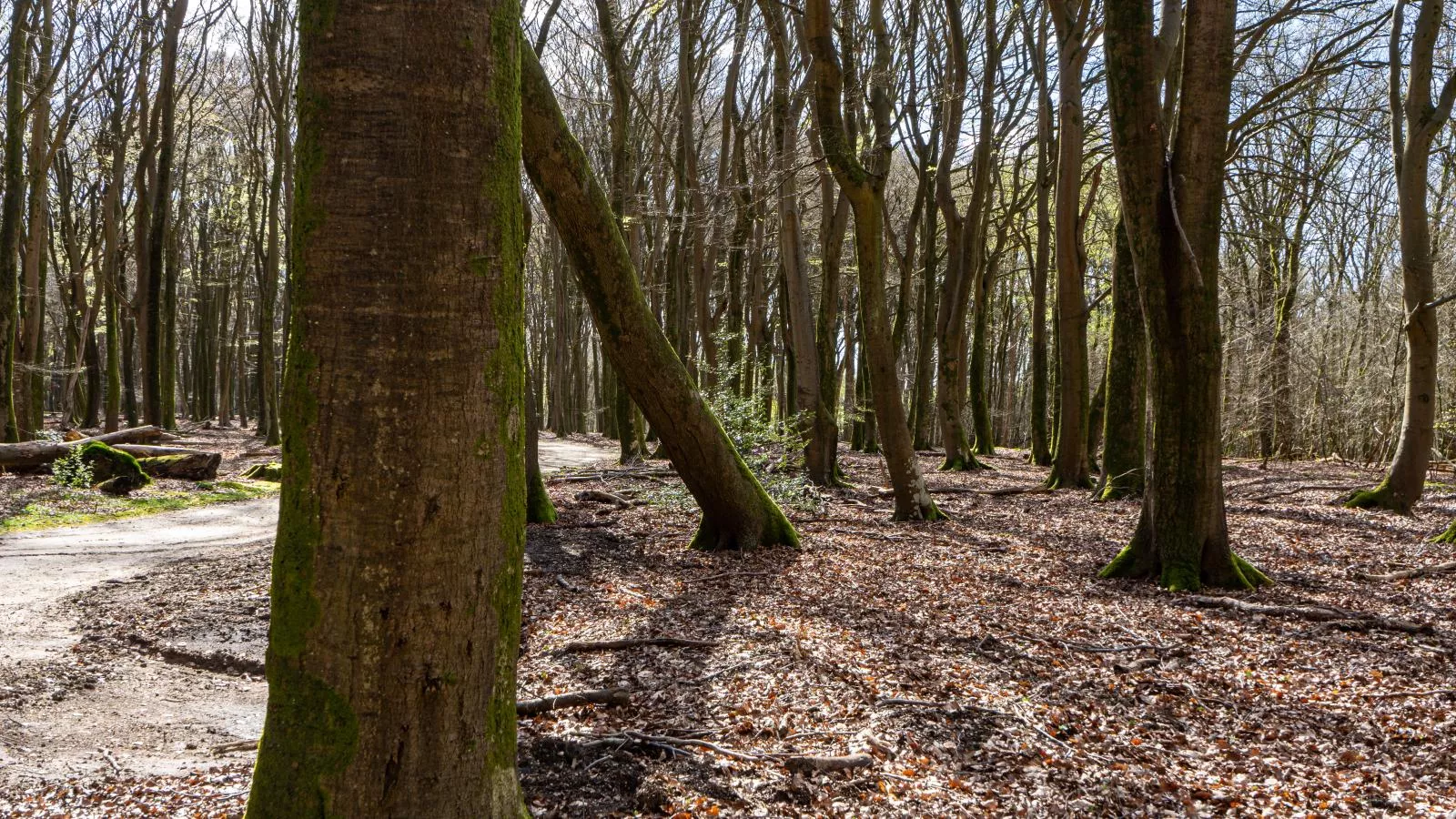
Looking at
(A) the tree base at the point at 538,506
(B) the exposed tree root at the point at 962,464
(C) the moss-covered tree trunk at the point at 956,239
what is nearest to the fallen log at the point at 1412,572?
(A) the tree base at the point at 538,506

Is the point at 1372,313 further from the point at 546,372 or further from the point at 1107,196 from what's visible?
the point at 546,372

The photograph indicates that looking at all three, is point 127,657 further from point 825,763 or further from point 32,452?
point 32,452

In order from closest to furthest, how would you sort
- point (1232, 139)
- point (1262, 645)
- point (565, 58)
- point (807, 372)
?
point (1262, 645), point (807, 372), point (1232, 139), point (565, 58)

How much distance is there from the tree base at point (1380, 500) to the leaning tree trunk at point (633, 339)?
22.5 feet

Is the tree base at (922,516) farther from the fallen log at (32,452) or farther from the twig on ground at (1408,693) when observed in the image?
the fallen log at (32,452)

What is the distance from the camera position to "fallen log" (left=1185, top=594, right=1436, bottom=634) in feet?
17.1

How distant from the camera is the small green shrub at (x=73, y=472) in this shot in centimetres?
1214

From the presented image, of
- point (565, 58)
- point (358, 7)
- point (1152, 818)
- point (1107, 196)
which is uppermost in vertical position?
point (565, 58)

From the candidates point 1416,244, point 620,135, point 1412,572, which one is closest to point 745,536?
point 1412,572

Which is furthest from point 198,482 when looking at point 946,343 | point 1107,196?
point 1107,196

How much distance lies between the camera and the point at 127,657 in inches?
191

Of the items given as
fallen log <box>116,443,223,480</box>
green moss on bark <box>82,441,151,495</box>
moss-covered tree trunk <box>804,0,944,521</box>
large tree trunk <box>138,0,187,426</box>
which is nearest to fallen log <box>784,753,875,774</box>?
moss-covered tree trunk <box>804,0,944,521</box>

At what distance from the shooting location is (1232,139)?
1309 centimetres

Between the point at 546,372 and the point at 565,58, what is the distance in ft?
89.6
